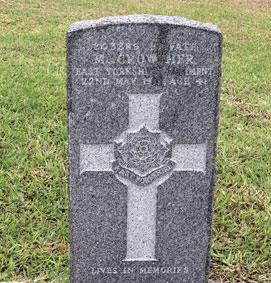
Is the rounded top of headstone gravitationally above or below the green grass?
above

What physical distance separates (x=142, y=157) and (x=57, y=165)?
150cm

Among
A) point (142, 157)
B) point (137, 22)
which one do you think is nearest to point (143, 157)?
point (142, 157)

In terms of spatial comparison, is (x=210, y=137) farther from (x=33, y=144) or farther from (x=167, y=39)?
(x=33, y=144)

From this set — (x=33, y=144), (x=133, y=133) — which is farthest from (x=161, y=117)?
(x=33, y=144)

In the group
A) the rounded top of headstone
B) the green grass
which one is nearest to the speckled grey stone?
the rounded top of headstone

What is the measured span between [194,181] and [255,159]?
1.70 m

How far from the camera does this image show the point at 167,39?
6.97 ft

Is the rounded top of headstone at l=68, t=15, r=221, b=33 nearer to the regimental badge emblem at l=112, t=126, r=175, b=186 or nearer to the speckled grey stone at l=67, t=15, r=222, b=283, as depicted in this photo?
the speckled grey stone at l=67, t=15, r=222, b=283

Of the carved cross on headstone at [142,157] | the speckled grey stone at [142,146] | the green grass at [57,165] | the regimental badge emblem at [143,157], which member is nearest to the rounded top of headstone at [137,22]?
the speckled grey stone at [142,146]

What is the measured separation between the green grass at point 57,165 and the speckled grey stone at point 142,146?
49cm

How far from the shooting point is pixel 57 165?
3660mm

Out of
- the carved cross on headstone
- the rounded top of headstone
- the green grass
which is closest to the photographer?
the rounded top of headstone

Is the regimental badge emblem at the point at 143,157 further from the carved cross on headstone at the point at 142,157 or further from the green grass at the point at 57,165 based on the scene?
the green grass at the point at 57,165

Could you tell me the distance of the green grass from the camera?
2.94m
